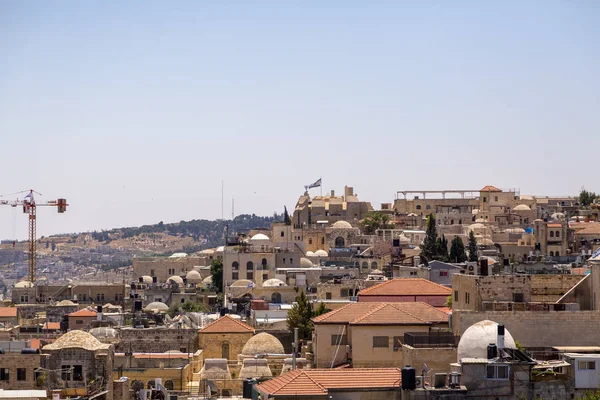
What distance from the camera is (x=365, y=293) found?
5812cm

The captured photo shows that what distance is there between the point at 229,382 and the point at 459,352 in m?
16.0

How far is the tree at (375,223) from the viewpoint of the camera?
132 m

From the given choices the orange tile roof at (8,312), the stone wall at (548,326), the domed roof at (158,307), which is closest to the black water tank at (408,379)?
the stone wall at (548,326)

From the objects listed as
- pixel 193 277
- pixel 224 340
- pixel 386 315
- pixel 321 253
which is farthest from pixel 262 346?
pixel 193 277

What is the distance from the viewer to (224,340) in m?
62.7

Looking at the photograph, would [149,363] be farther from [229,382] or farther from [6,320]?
[6,320]

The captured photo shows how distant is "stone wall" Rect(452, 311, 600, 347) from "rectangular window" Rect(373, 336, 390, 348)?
3.97 meters

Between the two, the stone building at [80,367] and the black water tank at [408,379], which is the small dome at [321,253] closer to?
the stone building at [80,367]

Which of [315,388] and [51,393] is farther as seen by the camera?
[51,393]

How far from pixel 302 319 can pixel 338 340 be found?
53.4ft

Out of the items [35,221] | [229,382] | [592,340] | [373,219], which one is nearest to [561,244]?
[373,219]

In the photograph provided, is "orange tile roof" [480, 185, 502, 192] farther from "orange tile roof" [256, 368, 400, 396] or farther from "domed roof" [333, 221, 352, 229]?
"orange tile roof" [256, 368, 400, 396]

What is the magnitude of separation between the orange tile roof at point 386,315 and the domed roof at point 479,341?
8340 millimetres

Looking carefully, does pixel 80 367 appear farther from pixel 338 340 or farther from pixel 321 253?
pixel 321 253
